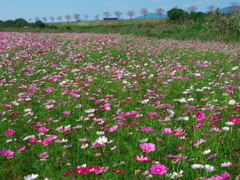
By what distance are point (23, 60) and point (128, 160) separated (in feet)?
28.1

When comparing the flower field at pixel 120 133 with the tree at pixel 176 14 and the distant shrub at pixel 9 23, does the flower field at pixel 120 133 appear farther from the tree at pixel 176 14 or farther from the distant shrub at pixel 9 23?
the distant shrub at pixel 9 23

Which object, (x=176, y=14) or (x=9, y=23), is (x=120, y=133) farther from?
(x=9, y=23)

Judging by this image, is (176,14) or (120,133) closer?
(120,133)

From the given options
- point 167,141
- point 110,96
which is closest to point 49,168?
point 167,141

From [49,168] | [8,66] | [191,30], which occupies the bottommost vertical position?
[49,168]

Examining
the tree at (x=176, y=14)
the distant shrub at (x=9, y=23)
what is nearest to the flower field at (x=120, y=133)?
the tree at (x=176, y=14)

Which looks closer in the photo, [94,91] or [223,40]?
[94,91]

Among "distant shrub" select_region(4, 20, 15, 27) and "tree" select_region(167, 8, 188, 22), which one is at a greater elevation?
"distant shrub" select_region(4, 20, 15, 27)

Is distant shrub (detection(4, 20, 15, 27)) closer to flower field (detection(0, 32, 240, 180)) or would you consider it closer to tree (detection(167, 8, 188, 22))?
tree (detection(167, 8, 188, 22))

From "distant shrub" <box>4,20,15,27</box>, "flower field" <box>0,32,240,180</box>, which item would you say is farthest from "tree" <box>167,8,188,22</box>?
"distant shrub" <box>4,20,15,27</box>

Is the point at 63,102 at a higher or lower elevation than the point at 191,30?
lower

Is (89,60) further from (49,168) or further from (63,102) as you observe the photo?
(49,168)

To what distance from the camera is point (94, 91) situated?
5.37 metres

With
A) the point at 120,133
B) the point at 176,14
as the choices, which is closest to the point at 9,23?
the point at 176,14
